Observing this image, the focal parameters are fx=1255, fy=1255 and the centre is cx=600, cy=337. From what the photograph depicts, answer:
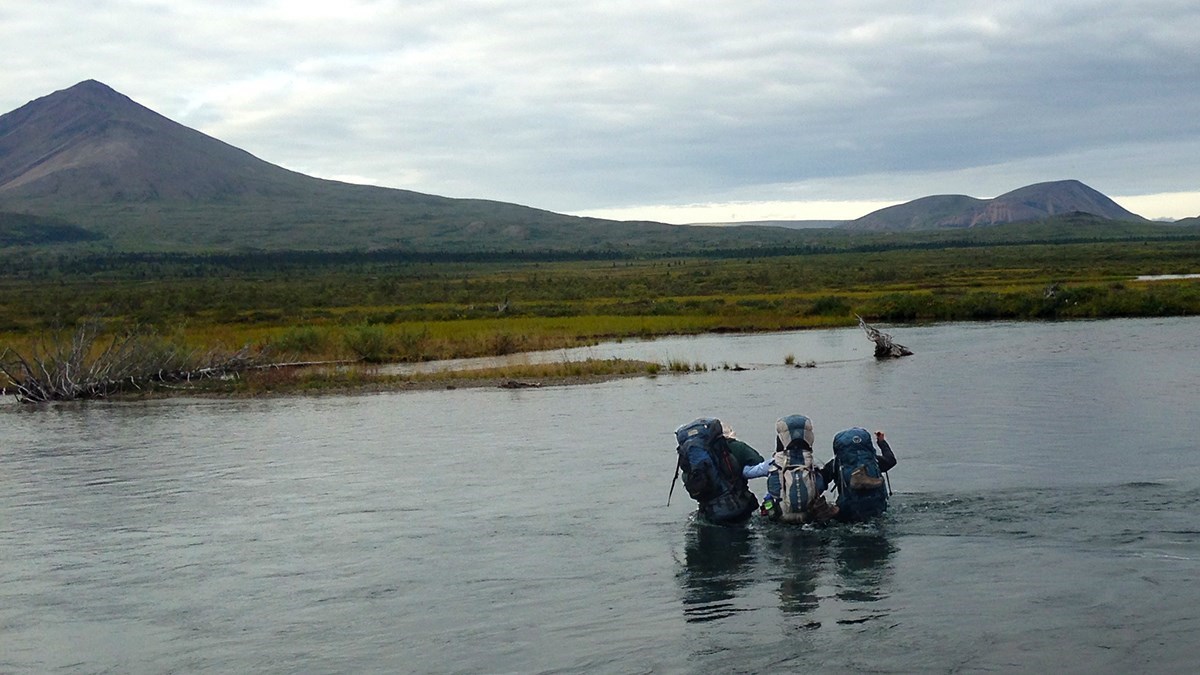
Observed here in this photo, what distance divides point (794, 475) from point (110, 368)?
101ft

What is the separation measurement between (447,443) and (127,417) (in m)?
12.4

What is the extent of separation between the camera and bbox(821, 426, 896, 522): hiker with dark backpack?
1742 cm

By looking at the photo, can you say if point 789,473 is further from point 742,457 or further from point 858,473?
point 858,473

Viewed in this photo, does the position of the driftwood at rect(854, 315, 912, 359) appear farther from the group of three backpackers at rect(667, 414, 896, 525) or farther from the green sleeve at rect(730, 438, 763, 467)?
the green sleeve at rect(730, 438, 763, 467)

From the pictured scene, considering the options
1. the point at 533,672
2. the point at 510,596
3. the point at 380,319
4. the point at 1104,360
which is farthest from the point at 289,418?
the point at 380,319

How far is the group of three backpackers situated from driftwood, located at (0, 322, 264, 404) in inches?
1153

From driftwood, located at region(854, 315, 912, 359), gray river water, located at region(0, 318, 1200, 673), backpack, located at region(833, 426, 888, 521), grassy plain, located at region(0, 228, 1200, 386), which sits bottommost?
gray river water, located at region(0, 318, 1200, 673)

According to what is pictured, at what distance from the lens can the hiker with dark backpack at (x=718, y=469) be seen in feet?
57.5

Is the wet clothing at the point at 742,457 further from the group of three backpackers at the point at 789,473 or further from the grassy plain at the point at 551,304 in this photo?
the grassy plain at the point at 551,304

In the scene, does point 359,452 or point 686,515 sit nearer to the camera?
point 686,515

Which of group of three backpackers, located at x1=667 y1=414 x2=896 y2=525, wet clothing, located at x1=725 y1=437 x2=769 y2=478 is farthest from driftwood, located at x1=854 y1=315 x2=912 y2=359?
wet clothing, located at x1=725 y1=437 x2=769 y2=478

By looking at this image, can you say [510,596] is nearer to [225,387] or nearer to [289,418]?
[289,418]

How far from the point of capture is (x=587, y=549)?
1825cm

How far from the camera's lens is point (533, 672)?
13.2 m
